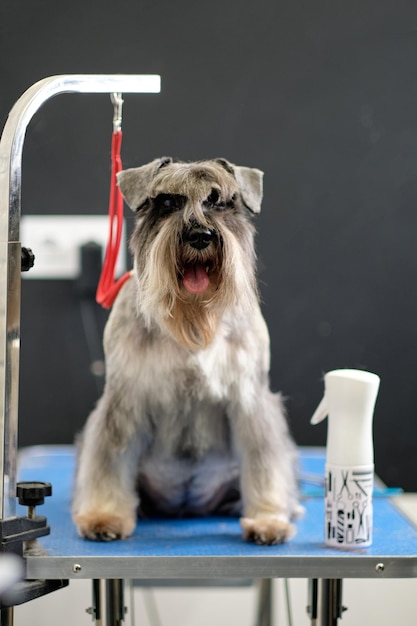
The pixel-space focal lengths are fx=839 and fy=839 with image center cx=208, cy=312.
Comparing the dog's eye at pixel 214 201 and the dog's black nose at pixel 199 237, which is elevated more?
the dog's eye at pixel 214 201

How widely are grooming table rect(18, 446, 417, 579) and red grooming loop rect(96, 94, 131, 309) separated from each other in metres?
0.46

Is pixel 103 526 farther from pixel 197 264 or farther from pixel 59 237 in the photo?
pixel 59 237

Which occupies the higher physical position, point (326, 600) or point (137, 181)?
point (137, 181)

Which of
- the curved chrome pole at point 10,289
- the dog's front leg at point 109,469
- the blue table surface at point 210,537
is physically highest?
the curved chrome pole at point 10,289

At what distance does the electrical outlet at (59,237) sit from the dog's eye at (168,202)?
343 mm

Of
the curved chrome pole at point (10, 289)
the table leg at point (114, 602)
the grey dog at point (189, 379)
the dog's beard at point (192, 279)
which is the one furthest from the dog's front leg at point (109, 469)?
the curved chrome pole at point (10, 289)

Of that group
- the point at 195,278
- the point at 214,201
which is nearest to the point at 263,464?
the point at 195,278

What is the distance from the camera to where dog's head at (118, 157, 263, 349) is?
1411mm

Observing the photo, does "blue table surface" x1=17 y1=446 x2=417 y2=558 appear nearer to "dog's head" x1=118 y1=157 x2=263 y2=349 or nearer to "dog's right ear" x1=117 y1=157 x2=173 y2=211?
"dog's head" x1=118 y1=157 x2=263 y2=349

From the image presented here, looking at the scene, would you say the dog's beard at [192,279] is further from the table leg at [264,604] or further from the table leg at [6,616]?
the table leg at [264,604]

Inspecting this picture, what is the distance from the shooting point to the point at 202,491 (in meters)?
1.70

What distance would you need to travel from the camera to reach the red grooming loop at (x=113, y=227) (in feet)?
5.19

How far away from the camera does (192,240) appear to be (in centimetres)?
140

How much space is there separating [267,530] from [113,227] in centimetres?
68
